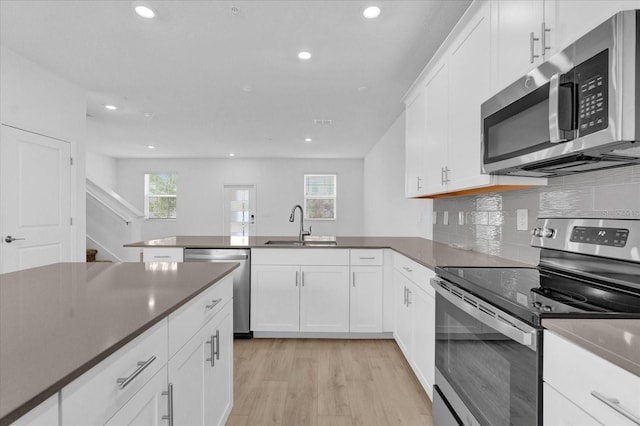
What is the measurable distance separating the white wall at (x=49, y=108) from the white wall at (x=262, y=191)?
175 inches

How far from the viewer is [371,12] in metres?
2.20

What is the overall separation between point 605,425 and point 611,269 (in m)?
0.66

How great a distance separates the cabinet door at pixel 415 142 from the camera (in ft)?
8.59

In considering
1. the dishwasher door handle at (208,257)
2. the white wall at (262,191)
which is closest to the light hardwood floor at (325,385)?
the dishwasher door handle at (208,257)

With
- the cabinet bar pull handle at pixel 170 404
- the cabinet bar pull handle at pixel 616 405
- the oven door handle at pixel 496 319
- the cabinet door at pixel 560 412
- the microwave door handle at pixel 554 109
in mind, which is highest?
the microwave door handle at pixel 554 109

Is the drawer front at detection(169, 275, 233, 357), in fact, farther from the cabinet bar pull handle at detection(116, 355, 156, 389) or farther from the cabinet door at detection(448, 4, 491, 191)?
the cabinet door at detection(448, 4, 491, 191)

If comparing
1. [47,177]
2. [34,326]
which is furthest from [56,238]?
[34,326]

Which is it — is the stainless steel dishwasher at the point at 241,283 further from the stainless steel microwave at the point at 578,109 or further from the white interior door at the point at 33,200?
the stainless steel microwave at the point at 578,109

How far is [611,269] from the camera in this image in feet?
3.77

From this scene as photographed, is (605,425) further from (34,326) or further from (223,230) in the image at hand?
(223,230)

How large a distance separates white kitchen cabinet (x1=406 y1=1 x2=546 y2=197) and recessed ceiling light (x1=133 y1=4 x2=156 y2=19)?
1.98 m

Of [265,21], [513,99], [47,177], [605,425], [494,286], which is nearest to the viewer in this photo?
[605,425]

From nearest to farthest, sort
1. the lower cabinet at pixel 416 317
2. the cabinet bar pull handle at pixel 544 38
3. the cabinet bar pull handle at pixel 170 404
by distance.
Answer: the cabinet bar pull handle at pixel 170 404, the cabinet bar pull handle at pixel 544 38, the lower cabinet at pixel 416 317

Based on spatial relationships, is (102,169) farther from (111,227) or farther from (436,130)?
(436,130)
